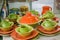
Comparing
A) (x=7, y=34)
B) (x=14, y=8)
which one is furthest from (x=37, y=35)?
(x=14, y=8)

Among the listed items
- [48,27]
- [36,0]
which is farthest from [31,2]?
[48,27]

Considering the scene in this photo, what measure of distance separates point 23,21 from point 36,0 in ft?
1.20

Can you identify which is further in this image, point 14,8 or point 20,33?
point 14,8

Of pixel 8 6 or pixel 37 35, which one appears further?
pixel 8 6

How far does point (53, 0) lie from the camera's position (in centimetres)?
123

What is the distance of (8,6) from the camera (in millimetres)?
1211

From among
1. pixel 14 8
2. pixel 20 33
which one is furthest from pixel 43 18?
pixel 14 8

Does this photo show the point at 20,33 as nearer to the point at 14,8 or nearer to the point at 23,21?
the point at 23,21

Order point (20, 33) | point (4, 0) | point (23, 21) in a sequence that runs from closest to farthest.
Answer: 1. point (20, 33)
2. point (23, 21)
3. point (4, 0)

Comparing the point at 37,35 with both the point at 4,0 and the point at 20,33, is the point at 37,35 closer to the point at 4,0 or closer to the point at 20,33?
the point at 20,33

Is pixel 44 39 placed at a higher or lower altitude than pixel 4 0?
lower

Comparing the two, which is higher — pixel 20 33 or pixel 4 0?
pixel 4 0

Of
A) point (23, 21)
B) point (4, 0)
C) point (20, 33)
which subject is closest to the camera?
point (20, 33)

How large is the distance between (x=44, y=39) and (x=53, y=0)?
1.59 ft
